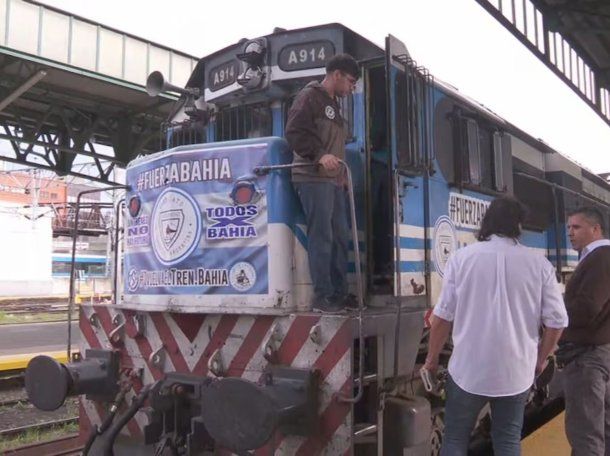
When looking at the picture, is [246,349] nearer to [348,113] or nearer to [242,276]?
[242,276]

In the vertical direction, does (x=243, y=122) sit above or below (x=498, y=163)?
above

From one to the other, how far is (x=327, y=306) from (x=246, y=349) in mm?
550

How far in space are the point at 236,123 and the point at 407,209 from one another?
158cm

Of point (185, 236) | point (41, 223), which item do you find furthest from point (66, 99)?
point (41, 223)

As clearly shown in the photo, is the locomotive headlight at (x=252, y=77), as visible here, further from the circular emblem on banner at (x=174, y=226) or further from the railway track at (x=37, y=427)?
the railway track at (x=37, y=427)

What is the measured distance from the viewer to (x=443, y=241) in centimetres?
463

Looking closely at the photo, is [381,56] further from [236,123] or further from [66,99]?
[66,99]

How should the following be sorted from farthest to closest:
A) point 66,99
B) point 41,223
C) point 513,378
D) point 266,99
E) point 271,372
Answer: point 41,223 → point 66,99 → point 266,99 → point 271,372 → point 513,378

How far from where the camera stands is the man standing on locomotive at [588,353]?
361 centimetres

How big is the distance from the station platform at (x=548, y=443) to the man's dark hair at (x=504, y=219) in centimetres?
207

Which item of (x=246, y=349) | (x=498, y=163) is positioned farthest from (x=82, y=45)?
(x=246, y=349)

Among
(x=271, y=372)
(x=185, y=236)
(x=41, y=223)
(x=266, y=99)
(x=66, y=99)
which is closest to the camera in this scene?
(x=271, y=372)

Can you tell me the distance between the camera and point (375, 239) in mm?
4109

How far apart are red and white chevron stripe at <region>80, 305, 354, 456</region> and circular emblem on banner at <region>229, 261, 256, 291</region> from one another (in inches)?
7.1
